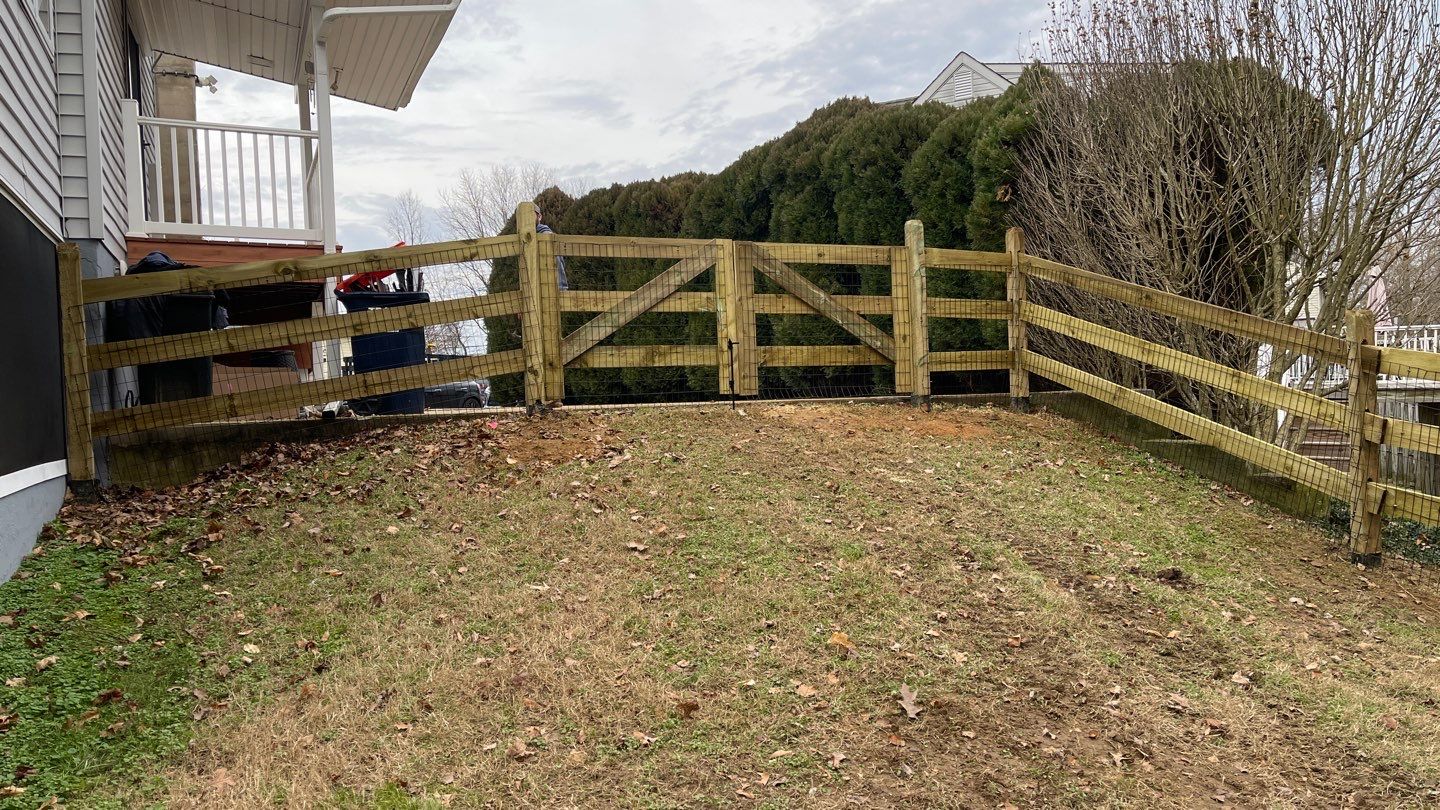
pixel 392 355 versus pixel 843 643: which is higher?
pixel 392 355

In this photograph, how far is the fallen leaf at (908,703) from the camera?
4461mm

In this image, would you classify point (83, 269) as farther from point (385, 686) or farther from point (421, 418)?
point (385, 686)

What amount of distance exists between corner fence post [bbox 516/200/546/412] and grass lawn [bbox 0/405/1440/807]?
80cm

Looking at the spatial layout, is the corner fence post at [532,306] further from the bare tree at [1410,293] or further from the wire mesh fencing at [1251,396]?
the bare tree at [1410,293]

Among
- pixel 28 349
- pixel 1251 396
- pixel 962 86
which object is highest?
pixel 962 86

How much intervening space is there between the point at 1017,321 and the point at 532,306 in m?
→ 4.55

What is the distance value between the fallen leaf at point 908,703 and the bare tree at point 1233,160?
5678 millimetres

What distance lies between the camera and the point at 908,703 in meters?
4.52

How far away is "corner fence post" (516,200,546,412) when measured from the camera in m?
8.22

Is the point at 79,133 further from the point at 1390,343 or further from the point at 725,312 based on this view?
the point at 1390,343

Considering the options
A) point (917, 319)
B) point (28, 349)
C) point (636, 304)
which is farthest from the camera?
point (917, 319)

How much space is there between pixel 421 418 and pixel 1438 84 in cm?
815

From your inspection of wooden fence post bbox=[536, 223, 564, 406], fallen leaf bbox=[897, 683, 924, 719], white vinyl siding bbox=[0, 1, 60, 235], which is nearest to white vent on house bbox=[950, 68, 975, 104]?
wooden fence post bbox=[536, 223, 564, 406]

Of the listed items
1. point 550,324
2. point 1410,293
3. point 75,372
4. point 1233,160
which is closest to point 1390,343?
point 1410,293
